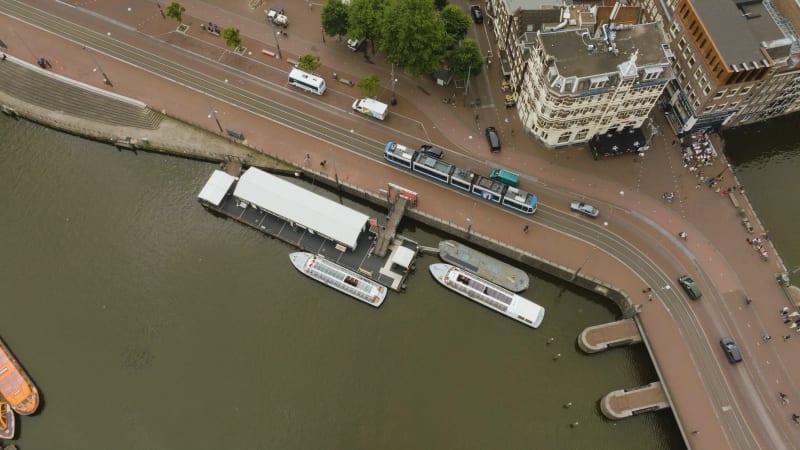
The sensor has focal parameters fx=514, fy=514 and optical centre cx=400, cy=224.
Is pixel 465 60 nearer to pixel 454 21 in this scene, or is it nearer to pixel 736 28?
pixel 454 21

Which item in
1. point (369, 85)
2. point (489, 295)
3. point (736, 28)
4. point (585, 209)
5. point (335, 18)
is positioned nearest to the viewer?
point (489, 295)

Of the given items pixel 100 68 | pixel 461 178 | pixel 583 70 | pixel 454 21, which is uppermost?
pixel 454 21

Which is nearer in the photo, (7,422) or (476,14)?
(7,422)

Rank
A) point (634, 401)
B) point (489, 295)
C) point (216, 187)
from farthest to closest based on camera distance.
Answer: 1. point (216, 187)
2. point (489, 295)
3. point (634, 401)

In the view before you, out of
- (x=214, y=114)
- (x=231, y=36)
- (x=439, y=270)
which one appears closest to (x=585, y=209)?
(x=439, y=270)

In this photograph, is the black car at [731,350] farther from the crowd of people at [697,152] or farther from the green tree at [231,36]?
the green tree at [231,36]

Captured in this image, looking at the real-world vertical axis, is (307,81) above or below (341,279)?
above

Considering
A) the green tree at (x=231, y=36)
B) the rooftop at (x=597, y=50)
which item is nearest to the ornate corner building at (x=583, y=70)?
the rooftop at (x=597, y=50)

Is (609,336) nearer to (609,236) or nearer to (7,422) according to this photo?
(609,236)
